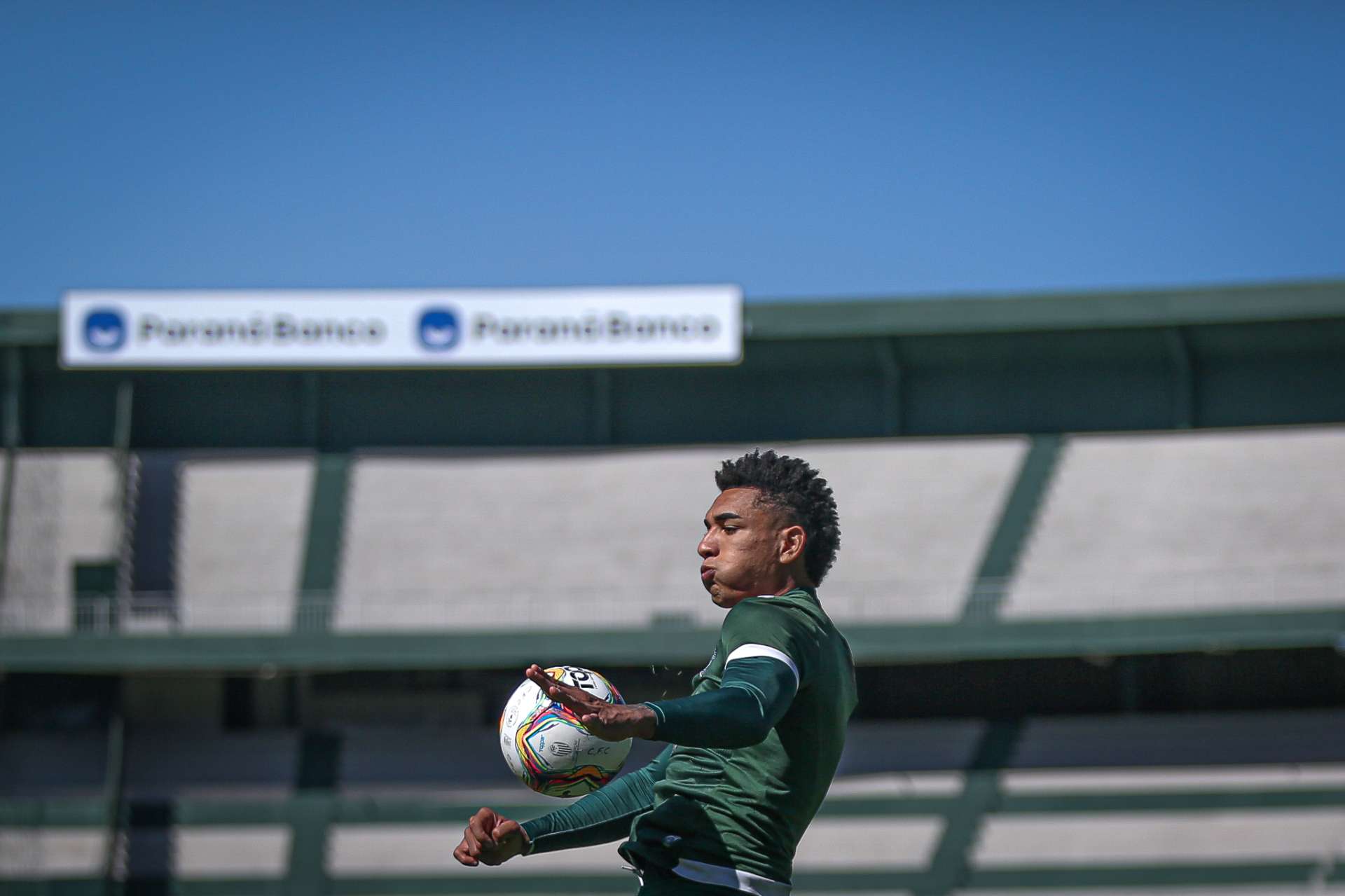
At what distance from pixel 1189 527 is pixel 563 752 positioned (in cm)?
2099

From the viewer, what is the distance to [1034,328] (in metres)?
→ 23.6

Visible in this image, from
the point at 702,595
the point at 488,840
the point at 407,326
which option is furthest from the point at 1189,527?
the point at 488,840

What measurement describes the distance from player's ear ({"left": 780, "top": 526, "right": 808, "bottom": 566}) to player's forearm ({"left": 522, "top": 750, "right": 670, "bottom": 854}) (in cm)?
62

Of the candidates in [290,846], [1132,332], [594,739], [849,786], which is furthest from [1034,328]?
[594,739]

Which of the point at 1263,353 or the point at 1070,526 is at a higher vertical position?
the point at 1263,353

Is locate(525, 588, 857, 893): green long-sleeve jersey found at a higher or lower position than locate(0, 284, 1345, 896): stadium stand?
lower

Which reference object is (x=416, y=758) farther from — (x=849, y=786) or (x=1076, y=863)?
(x=1076, y=863)

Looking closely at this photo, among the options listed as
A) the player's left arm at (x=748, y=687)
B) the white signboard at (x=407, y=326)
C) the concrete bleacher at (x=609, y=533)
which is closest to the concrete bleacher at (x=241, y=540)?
the concrete bleacher at (x=609, y=533)

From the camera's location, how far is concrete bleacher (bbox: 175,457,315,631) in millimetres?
22891

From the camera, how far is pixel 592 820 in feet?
12.6

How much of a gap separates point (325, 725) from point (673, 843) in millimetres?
21335

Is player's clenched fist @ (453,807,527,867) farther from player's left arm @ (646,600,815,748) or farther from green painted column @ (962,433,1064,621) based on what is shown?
green painted column @ (962,433,1064,621)

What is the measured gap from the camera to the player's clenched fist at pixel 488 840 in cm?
340

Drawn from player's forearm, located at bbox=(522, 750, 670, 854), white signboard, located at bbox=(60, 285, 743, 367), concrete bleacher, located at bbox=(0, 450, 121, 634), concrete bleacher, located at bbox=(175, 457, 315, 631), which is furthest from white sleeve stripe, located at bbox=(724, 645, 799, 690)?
concrete bleacher, located at bbox=(0, 450, 121, 634)
